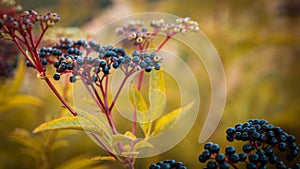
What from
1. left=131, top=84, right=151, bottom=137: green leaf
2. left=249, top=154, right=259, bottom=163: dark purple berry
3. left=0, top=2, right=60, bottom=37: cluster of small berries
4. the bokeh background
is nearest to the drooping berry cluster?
left=131, top=84, right=151, bottom=137: green leaf

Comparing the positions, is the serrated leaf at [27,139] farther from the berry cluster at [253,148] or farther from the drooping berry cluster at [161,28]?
the berry cluster at [253,148]

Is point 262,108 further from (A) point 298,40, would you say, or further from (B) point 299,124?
(A) point 298,40

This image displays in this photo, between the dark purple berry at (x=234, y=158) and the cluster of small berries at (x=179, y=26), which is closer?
the dark purple berry at (x=234, y=158)

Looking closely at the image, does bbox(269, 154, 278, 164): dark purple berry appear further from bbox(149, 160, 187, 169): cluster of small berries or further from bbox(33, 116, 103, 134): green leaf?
bbox(33, 116, 103, 134): green leaf

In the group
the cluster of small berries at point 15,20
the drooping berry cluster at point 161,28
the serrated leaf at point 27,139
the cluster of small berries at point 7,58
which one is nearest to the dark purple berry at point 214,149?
the drooping berry cluster at point 161,28

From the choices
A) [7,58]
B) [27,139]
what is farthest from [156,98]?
[7,58]

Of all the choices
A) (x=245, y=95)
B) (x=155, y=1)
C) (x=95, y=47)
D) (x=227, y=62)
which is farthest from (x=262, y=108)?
(x=95, y=47)

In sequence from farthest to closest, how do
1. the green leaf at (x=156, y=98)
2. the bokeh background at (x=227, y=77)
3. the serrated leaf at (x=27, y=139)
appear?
the bokeh background at (x=227, y=77), the serrated leaf at (x=27, y=139), the green leaf at (x=156, y=98)
